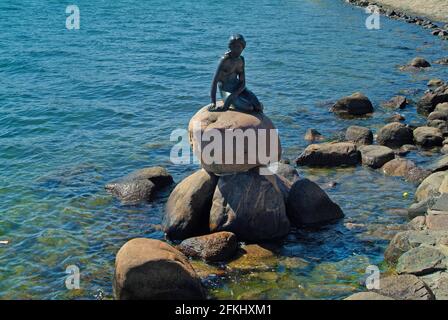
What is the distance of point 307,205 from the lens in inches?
603

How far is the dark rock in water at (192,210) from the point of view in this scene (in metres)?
14.6

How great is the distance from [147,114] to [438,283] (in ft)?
53.6

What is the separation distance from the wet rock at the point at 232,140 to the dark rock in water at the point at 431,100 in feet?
41.3

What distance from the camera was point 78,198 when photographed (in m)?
17.4

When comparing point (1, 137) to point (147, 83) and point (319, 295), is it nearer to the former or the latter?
point (147, 83)

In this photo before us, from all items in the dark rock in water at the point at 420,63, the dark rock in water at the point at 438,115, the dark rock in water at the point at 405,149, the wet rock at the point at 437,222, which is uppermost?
the dark rock in water at the point at 420,63

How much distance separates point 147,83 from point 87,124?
6.55m

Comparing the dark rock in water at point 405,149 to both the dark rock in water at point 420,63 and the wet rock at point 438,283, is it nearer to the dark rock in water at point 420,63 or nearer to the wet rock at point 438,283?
the wet rock at point 438,283

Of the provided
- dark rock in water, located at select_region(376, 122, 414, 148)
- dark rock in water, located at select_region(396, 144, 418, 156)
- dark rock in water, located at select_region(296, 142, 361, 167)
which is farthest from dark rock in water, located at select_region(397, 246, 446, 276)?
dark rock in water, located at select_region(376, 122, 414, 148)

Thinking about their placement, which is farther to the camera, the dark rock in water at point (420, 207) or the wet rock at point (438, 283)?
the dark rock in water at point (420, 207)

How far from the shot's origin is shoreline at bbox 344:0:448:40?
150ft

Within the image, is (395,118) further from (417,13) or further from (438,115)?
(417,13)

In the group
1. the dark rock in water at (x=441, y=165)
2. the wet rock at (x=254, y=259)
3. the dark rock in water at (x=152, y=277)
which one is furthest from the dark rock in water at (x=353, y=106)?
the dark rock in water at (x=152, y=277)

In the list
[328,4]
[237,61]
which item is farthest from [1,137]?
[328,4]
